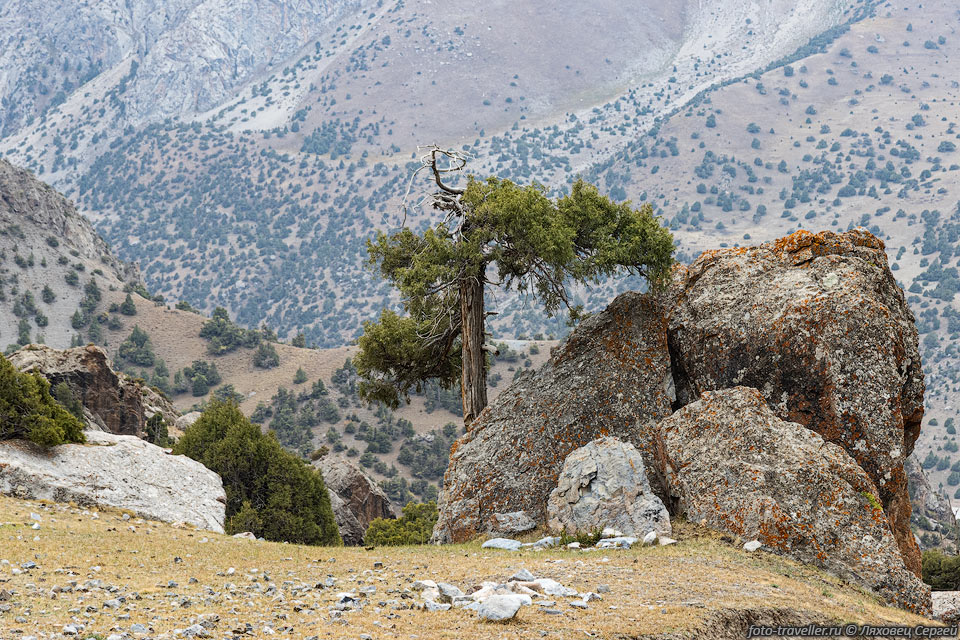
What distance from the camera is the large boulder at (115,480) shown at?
17.4 metres

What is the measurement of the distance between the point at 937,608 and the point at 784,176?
628ft

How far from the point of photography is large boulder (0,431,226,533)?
17375mm

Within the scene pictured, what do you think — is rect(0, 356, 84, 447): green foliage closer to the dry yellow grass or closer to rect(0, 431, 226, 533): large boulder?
rect(0, 431, 226, 533): large boulder

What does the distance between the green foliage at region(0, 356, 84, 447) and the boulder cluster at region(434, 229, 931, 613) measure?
861 cm

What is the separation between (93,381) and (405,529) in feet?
47.9

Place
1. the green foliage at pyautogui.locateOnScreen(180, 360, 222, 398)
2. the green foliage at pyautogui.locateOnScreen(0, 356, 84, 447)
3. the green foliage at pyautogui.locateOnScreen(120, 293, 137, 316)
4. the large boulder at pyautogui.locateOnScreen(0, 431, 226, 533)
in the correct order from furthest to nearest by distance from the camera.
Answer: the green foliage at pyautogui.locateOnScreen(120, 293, 137, 316), the green foliage at pyautogui.locateOnScreen(180, 360, 222, 398), the green foliage at pyautogui.locateOnScreen(0, 356, 84, 447), the large boulder at pyautogui.locateOnScreen(0, 431, 226, 533)

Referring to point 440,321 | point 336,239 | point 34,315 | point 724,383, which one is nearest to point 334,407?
point 34,315

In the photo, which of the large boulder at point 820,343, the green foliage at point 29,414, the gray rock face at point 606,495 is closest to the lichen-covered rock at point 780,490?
the gray rock face at point 606,495

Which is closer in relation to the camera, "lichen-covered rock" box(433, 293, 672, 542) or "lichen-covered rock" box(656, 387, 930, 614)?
"lichen-covered rock" box(656, 387, 930, 614)

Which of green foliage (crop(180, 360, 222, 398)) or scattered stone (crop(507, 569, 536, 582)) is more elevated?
green foliage (crop(180, 360, 222, 398))

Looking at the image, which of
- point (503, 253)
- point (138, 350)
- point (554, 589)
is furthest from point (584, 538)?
point (138, 350)

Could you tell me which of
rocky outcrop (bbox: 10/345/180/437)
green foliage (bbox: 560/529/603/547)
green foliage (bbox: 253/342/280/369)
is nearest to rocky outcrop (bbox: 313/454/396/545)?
rocky outcrop (bbox: 10/345/180/437)

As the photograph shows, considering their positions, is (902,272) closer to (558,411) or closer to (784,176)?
(784,176)

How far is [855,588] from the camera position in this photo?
13469 millimetres
